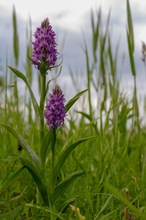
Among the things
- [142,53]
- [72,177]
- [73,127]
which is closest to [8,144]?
[73,127]

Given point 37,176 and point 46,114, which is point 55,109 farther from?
point 37,176

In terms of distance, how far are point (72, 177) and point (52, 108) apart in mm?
237

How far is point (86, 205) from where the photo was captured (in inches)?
60.0

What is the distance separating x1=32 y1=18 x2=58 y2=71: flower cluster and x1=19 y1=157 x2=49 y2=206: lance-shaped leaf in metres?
0.31

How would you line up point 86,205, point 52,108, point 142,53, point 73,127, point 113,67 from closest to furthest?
point 52,108 < point 86,205 < point 142,53 < point 113,67 < point 73,127

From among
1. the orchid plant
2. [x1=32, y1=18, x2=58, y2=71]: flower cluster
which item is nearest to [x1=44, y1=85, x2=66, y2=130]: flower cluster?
the orchid plant

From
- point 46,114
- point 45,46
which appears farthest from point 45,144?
point 45,46

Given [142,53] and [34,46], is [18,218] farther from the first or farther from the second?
[142,53]

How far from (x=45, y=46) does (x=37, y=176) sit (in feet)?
1.36

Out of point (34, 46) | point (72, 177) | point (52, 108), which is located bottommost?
point (72, 177)

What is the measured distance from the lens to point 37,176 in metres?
1.35

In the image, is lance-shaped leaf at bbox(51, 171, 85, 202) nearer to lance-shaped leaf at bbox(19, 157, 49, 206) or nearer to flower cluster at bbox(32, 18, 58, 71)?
lance-shaped leaf at bbox(19, 157, 49, 206)

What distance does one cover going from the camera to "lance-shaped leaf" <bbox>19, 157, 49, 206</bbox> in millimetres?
1321

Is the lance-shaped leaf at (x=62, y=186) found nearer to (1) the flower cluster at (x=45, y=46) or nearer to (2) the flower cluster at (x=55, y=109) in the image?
(2) the flower cluster at (x=55, y=109)
